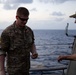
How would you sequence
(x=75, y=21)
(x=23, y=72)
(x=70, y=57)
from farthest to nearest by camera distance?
1. (x=75, y=21)
2. (x=23, y=72)
3. (x=70, y=57)

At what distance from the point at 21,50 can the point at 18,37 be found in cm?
19

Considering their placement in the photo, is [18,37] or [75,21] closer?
[18,37]

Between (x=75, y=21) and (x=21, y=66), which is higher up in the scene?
(x=75, y=21)

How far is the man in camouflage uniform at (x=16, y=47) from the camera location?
394cm

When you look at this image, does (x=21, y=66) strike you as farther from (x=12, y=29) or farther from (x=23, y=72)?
(x=12, y=29)

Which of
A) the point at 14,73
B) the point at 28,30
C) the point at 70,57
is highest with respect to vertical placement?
the point at 28,30

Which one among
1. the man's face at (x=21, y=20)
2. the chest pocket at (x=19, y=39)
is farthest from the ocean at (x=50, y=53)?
the man's face at (x=21, y=20)

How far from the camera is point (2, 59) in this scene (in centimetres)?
390

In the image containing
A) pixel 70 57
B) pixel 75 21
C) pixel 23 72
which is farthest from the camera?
pixel 75 21

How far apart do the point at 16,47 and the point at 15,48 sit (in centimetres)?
2

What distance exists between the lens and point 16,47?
4.01 m

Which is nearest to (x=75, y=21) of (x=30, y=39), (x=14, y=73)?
(x=30, y=39)

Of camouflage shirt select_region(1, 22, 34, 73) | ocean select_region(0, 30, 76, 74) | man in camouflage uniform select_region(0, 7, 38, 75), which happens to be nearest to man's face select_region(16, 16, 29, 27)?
man in camouflage uniform select_region(0, 7, 38, 75)

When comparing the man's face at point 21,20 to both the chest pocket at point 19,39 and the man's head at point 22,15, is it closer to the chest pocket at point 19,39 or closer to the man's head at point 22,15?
the man's head at point 22,15
